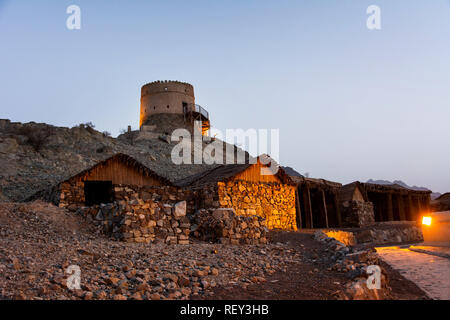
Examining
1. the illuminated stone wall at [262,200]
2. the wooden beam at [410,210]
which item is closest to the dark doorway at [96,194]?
the illuminated stone wall at [262,200]

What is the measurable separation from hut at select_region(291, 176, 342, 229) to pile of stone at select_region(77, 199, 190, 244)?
1095 cm

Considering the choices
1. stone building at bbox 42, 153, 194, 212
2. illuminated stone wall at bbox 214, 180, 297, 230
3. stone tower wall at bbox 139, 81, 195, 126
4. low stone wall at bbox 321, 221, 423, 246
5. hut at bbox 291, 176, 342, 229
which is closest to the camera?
stone building at bbox 42, 153, 194, 212

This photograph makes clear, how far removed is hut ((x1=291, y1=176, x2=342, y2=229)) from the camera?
19.8 meters

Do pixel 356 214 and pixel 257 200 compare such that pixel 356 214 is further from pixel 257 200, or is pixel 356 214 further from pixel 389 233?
pixel 257 200

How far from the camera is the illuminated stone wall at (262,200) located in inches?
547

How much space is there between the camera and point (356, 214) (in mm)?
21422

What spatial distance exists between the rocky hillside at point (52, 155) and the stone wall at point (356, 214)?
12403 mm

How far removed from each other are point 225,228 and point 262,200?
552 cm

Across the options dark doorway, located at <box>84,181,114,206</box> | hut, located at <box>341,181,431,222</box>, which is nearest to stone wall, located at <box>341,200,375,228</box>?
hut, located at <box>341,181,431,222</box>

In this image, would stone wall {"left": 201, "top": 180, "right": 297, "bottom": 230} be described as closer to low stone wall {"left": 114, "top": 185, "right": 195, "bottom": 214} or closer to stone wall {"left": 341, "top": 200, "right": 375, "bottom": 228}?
low stone wall {"left": 114, "top": 185, "right": 195, "bottom": 214}

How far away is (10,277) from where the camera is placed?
4.85 metres

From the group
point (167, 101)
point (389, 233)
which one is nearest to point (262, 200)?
point (389, 233)
